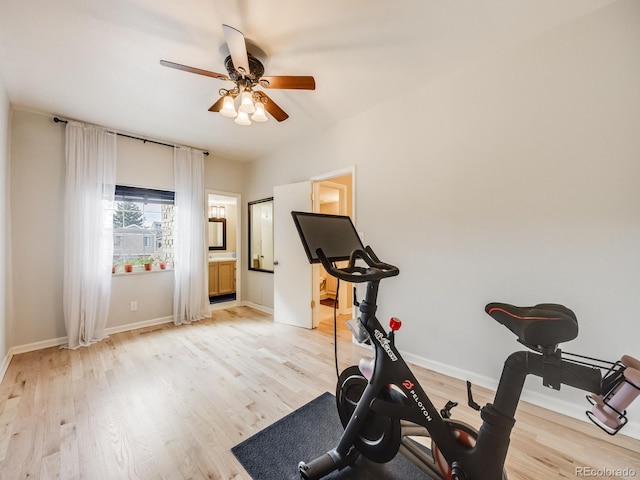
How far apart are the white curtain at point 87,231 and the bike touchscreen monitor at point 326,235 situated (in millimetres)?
3149

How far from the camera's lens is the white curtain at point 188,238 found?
368 cm

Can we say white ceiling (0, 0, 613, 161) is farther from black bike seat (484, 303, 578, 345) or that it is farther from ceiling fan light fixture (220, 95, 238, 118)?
black bike seat (484, 303, 578, 345)

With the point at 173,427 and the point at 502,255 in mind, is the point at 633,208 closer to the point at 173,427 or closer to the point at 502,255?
the point at 502,255

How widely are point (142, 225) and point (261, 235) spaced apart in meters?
1.73

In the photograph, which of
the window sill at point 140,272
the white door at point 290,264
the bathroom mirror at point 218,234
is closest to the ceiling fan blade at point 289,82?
the white door at point 290,264

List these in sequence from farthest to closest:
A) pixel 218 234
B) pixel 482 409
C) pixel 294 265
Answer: pixel 218 234
pixel 294 265
pixel 482 409

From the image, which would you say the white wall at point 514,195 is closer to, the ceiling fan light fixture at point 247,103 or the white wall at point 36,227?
the ceiling fan light fixture at point 247,103

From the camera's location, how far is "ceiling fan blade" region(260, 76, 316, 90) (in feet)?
6.00

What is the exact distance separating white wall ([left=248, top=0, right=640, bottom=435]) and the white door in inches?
41.5

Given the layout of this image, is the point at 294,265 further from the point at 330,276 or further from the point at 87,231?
the point at 87,231

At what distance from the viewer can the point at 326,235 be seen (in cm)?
129

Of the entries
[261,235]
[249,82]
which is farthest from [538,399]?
[261,235]

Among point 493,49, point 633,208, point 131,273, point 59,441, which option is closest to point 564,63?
point 493,49

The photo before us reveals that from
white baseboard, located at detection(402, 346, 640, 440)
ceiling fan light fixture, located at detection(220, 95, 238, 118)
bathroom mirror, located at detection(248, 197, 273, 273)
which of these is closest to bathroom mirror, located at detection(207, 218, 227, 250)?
bathroom mirror, located at detection(248, 197, 273, 273)
